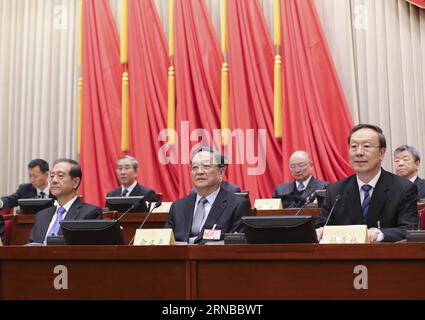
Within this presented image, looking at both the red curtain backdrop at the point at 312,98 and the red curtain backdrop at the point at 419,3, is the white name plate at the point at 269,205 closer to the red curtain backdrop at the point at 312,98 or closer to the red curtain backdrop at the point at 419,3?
the red curtain backdrop at the point at 312,98

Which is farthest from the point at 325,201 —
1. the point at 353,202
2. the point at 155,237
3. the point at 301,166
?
the point at 301,166

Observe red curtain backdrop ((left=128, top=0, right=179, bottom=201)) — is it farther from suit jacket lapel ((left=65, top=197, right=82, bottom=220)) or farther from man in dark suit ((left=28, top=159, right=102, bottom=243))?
suit jacket lapel ((left=65, top=197, right=82, bottom=220))

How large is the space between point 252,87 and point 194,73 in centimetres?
67

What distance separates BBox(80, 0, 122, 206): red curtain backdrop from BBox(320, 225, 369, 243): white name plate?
4.99m

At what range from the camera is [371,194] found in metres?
3.53

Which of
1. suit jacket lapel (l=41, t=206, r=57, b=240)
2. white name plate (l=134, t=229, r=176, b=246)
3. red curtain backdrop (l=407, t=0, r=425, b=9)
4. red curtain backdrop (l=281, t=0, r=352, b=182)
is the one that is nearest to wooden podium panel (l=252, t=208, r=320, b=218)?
suit jacket lapel (l=41, t=206, r=57, b=240)

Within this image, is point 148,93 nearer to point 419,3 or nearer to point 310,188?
point 310,188

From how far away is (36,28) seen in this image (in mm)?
8156

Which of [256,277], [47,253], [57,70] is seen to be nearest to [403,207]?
[256,277]

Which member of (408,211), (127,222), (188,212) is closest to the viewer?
(408,211)

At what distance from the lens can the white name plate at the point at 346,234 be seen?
2711mm

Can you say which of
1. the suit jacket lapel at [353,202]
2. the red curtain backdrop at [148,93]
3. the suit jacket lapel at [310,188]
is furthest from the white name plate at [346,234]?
the red curtain backdrop at [148,93]

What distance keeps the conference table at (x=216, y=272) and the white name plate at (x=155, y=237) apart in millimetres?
531

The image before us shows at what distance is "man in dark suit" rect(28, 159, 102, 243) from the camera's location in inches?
167
